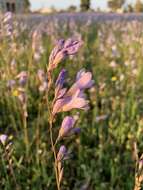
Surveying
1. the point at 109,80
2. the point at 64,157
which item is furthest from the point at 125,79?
the point at 64,157

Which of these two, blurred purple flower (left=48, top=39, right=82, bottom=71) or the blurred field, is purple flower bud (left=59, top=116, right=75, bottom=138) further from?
the blurred field

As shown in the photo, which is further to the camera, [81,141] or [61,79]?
[81,141]

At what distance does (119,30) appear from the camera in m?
6.80

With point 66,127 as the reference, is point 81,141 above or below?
below

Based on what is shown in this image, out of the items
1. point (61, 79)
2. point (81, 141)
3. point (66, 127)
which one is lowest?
point (81, 141)

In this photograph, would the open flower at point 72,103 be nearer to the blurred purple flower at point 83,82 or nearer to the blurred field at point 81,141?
the blurred purple flower at point 83,82

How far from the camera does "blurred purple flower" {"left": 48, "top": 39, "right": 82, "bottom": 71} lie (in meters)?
0.84

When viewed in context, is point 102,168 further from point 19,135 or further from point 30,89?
point 30,89

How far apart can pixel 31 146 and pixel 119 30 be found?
15.0 ft

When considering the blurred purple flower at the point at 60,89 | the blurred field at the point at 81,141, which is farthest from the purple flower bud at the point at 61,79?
the blurred field at the point at 81,141

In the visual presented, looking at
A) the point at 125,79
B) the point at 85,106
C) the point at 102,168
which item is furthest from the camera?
the point at 125,79

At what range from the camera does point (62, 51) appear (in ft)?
2.80

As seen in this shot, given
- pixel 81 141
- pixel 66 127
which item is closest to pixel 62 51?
pixel 66 127

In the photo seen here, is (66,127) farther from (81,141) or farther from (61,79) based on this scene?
(81,141)
